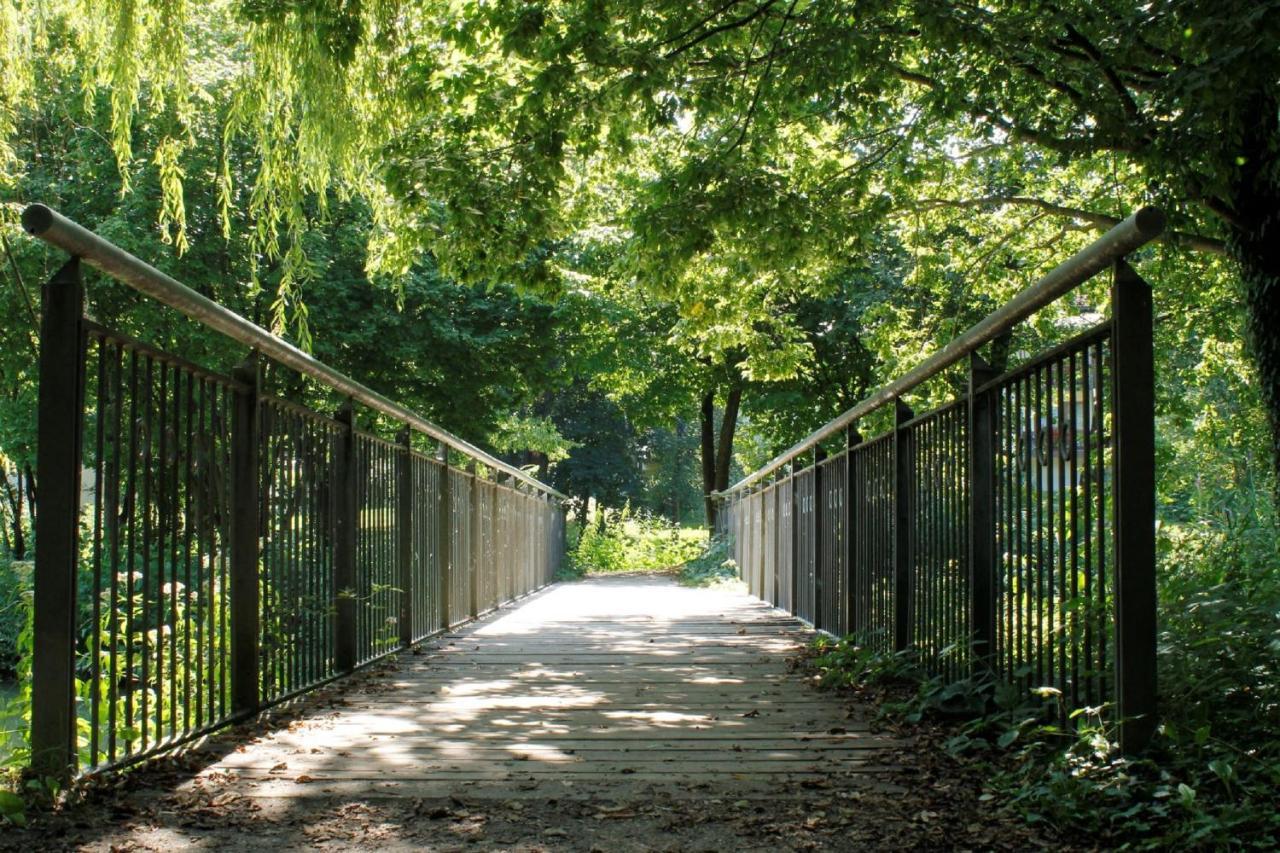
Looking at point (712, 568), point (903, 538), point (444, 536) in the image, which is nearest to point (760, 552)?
point (444, 536)

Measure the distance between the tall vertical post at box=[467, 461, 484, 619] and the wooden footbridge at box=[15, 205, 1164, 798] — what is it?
1.93 meters

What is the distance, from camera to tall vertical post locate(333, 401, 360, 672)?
573cm

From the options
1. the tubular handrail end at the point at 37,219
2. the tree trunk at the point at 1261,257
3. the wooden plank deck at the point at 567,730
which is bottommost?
the wooden plank deck at the point at 567,730

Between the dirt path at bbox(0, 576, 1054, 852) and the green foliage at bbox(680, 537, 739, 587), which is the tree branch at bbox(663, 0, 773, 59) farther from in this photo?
the green foliage at bbox(680, 537, 739, 587)

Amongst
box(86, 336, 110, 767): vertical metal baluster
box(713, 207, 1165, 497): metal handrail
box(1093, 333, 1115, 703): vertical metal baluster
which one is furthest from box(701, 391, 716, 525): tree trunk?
box(86, 336, 110, 767): vertical metal baluster

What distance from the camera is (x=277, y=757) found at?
12.8 ft

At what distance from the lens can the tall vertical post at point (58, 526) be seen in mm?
2949

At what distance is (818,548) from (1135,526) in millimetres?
5024

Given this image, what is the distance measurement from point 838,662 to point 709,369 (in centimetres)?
1869

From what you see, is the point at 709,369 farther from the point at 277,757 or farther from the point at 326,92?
the point at 277,757

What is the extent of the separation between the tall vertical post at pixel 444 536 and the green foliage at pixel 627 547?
16.9m

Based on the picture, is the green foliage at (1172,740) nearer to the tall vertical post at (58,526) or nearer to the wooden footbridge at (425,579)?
the wooden footbridge at (425,579)

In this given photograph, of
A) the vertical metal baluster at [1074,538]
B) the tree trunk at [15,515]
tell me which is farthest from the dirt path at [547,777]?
the tree trunk at [15,515]

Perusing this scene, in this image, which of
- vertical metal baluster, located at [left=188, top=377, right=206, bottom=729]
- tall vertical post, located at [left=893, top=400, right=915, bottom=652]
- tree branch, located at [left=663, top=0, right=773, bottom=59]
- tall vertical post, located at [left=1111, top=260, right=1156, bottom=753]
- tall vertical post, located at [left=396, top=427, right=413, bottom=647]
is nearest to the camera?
tall vertical post, located at [left=1111, top=260, right=1156, bottom=753]
